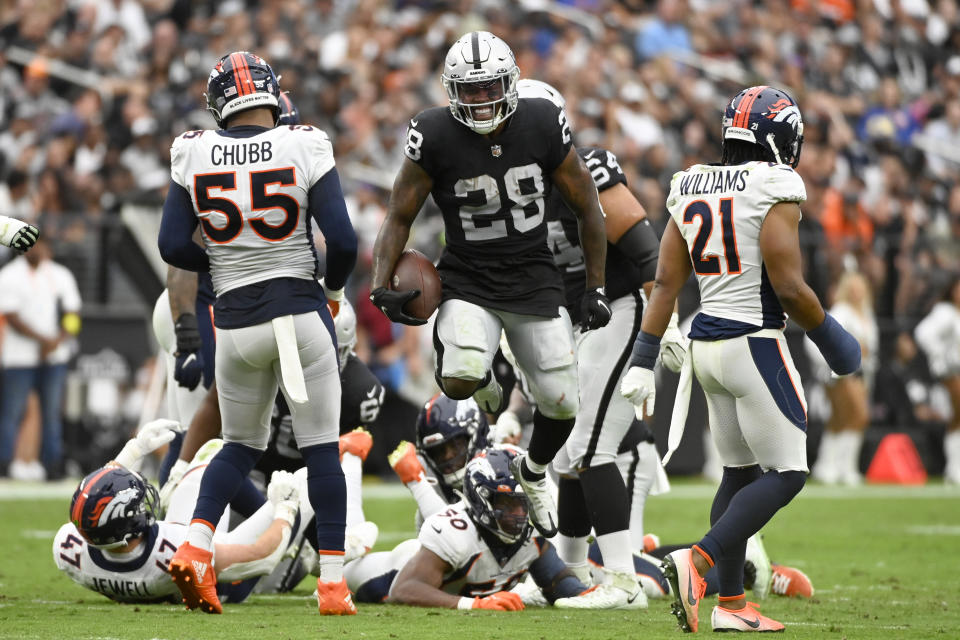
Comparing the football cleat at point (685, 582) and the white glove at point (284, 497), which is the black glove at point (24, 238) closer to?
the white glove at point (284, 497)

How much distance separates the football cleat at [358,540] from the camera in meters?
6.68

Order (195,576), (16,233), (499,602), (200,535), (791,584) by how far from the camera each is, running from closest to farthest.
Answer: (195,576) → (200,535) → (16,233) → (499,602) → (791,584)

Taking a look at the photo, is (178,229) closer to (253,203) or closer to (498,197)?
(253,203)

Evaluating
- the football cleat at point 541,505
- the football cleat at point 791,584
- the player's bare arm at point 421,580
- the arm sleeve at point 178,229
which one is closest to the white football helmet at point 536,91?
the arm sleeve at point 178,229

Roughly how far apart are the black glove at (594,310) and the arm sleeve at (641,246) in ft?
1.77

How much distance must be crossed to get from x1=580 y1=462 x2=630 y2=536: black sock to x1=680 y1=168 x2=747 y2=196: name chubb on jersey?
1.44 m

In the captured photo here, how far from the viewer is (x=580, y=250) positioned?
6.61 metres

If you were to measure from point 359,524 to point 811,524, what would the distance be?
5113 millimetres

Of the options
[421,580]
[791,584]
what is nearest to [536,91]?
[421,580]

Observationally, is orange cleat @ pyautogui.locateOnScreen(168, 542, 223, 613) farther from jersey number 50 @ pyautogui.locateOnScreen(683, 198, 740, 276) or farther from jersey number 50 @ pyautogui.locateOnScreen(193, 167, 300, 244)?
jersey number 50 @ pyautogui.locateOnScreen(683, 198, 740, 276)

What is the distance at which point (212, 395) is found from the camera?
7094mm

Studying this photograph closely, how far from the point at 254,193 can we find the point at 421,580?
1.86m

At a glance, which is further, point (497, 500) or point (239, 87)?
point (497, 500)

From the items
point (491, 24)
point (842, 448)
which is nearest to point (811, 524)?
point (842, 448)
